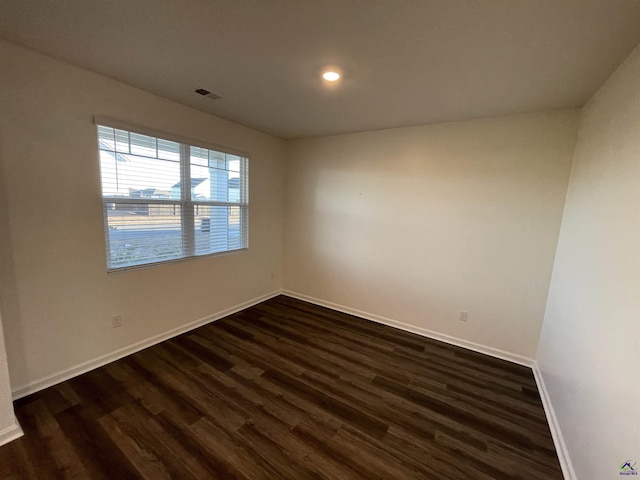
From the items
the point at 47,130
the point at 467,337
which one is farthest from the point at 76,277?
the point at 467,337

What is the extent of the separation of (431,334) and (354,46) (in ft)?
9.65

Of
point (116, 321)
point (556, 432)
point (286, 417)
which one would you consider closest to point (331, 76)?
point (286, 417)

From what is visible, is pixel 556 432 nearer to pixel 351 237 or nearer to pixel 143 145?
pixel 351 237

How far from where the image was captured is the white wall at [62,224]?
1776 millimetres

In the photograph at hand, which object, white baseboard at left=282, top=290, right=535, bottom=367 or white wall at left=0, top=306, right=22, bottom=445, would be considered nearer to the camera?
white wall at left=0, top=306, right=22, bottom=445

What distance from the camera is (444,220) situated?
2.88 m

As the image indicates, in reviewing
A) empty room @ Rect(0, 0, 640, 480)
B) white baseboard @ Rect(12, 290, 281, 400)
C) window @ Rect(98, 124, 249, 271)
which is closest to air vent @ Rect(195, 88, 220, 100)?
empty room @ Rect(0, 0, 640, 480)

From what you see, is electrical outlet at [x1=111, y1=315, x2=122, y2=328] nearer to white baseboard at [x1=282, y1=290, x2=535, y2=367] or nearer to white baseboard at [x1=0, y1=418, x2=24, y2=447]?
white baseboard at [x1=0, y1=418, x2=24, y2=447]

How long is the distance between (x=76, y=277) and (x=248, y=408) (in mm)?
1729

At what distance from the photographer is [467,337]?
112 inches

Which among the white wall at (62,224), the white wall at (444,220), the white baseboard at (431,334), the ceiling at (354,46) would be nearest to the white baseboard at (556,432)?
the white baseboard at (431,334)

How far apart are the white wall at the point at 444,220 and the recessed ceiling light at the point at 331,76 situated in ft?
4.49

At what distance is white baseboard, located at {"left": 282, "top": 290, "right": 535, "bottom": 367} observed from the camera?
264cm

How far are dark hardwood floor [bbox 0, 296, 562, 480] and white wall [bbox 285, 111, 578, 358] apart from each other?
571 mm
